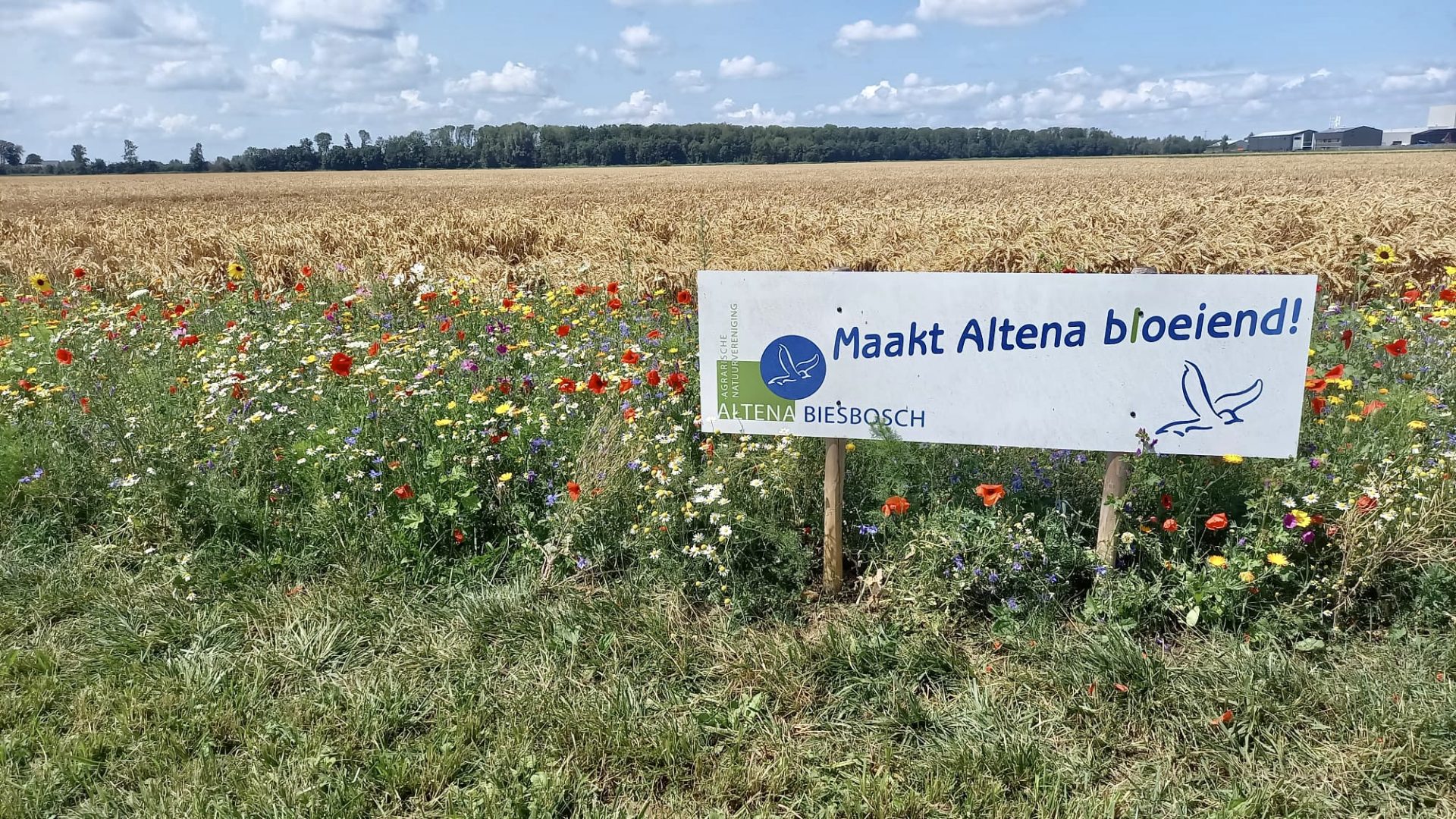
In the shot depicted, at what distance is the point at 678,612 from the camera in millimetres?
3006

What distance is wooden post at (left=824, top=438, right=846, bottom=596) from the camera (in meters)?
3.10

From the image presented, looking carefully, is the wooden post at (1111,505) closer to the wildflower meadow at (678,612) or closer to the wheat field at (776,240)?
the wildflower meadow at (678,612)

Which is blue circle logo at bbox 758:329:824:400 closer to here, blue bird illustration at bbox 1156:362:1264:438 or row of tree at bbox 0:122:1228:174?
blue bird illustration at bbox 1156:362:1264:438

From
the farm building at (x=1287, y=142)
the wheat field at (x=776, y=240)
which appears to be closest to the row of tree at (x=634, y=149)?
the farm building at (x=1287, y=142)

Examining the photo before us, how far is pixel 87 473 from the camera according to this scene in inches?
154

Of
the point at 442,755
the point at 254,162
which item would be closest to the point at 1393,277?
the point at 442,755

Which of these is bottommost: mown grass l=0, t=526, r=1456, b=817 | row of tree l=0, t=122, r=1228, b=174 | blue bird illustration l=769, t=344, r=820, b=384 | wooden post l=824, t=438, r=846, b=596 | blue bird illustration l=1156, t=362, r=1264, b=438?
mown grass l=0, t=526, r=1456, b=817

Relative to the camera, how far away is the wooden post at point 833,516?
3.10 metres

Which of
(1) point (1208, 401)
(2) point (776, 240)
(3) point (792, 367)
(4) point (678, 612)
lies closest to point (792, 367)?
(3) point (792, 367)

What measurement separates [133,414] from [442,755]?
113 inches

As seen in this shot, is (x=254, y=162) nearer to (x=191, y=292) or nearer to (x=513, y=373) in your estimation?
(x=191, y=292)

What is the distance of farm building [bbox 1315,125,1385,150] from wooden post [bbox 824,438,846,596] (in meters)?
131

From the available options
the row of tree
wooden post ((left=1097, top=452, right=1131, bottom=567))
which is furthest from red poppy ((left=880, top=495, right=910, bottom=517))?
the row of tree

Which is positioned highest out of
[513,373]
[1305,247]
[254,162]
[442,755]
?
[254,162]
